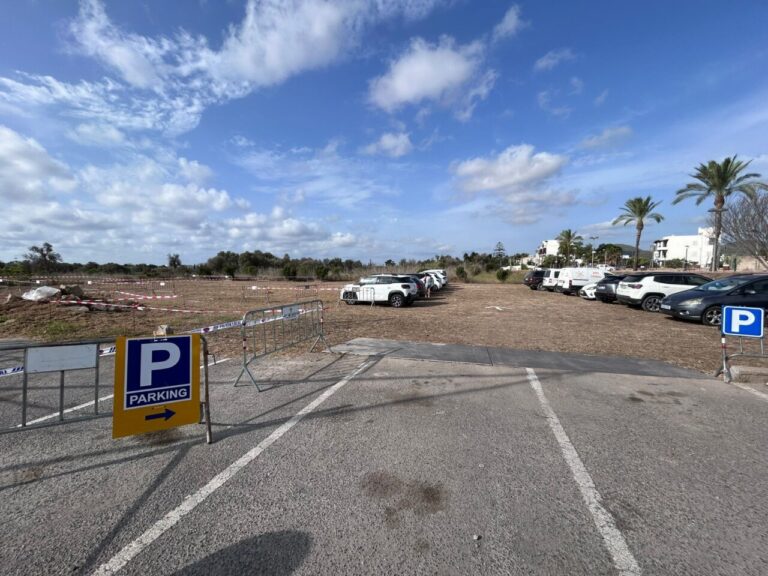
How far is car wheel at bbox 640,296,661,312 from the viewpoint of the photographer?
14.8m

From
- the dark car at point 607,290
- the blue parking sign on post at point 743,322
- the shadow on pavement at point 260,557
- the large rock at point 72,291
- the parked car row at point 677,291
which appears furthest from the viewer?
the dark car at point 607,290

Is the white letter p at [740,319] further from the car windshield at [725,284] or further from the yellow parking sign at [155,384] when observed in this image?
the yellow parking sign at [155,384]

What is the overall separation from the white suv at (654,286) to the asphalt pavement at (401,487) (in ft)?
37.7

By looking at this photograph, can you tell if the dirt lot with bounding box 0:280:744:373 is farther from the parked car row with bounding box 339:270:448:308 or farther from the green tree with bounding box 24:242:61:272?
the green tree with bounding box 24:242:61:272

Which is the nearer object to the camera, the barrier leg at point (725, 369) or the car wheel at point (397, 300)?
the barrier leg at point (725, 369)

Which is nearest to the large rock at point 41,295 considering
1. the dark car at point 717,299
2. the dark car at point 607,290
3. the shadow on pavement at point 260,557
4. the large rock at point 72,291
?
the large rock at point 72,291

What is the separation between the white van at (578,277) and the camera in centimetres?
2250

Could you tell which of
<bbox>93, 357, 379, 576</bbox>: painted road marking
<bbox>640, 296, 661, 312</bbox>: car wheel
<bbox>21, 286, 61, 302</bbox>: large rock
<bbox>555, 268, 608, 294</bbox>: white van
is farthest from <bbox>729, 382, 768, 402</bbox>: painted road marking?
<bbox>21, 286, 61, 302</bbox>: large rock

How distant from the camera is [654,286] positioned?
582 inches

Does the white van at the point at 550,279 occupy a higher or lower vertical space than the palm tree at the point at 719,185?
lower

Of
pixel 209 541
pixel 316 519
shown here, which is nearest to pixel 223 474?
pixel 209 541

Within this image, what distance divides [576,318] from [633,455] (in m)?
11.0

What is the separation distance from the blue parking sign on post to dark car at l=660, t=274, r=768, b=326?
17.5 feet

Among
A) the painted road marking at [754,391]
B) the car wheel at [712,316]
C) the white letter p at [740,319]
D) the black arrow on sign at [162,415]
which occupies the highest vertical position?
the white letter p at [740,319]
